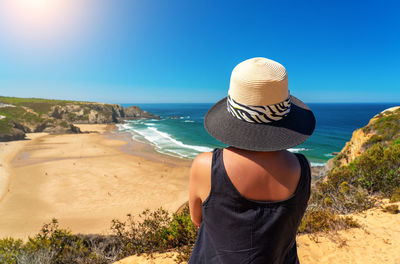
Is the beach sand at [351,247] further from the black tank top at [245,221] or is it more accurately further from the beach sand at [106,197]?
the black tank top at [245,221]

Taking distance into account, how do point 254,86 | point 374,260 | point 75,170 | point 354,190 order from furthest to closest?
point 75,170
point 354,190
point 374,260
point 254,86

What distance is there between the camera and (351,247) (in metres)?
4.08

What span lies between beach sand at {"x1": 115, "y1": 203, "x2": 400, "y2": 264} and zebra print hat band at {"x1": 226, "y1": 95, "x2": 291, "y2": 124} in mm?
4023

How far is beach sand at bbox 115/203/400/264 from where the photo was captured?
12.5 ft

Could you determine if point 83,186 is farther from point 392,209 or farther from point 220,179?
point 220,179

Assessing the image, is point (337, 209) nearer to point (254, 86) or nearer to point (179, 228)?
point (179, 228)

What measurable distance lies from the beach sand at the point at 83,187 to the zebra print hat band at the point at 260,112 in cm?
1170

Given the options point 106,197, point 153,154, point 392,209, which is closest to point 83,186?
point 106,197

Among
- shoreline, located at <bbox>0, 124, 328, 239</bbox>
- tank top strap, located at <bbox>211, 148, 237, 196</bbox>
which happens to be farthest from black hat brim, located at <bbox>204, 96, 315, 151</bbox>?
shoreline, located at <bbox>0, 124, 328, 239</bbox>

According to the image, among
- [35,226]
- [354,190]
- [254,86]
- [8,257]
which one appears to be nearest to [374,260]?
[354,190]

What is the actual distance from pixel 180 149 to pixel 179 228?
27105 mm

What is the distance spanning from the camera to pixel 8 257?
423cm

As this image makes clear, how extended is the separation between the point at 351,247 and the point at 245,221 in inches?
180

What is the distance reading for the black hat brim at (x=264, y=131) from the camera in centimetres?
102
